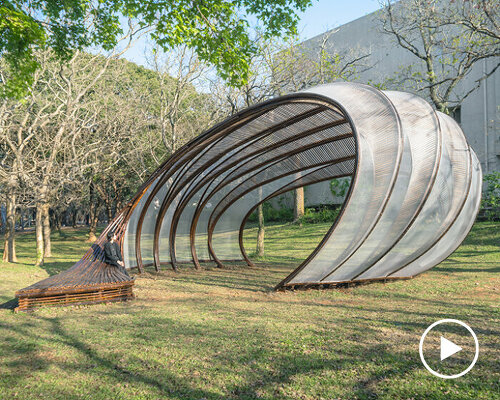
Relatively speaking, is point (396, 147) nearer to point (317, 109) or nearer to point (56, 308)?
point (317, 109)

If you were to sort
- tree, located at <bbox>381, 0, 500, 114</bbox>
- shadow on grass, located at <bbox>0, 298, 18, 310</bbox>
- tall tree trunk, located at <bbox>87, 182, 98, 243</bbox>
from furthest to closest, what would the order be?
tall tree trunk, located at <bbox>87, 182, 98, 243</bbox> < tree, located at <bbox>381, 0, 500, 114</bbox> < shadow on grass, located at <bbox>0, 298, 18, 310</bbox>

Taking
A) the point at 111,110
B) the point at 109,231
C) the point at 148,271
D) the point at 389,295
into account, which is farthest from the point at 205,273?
the point at 111,110

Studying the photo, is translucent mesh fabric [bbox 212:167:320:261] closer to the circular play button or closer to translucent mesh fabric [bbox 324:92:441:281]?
translucent mesh fabric [bbox 324:92:441:281]

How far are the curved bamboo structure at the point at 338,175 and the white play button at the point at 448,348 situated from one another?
3139mm

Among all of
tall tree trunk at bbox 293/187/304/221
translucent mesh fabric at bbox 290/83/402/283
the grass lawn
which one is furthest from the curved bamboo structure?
tall tree trunk at bbox 293/187/304/221

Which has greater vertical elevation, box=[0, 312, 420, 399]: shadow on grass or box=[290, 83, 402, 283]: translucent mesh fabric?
box=[290, 83, 402, 283]: translucent mesh fabric

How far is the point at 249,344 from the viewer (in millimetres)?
5711

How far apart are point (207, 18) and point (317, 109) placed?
124 inches

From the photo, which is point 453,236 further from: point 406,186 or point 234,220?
point 234,220

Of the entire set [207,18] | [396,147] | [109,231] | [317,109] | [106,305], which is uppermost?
[207,18]

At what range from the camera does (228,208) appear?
1508cm

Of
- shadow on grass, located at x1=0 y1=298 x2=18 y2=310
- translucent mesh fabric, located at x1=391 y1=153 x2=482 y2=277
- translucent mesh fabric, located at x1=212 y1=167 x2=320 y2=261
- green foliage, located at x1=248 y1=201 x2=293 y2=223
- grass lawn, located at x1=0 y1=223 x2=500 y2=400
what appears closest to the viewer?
grass lawn, located at x1=0 y1=223 x2=500 y2=400

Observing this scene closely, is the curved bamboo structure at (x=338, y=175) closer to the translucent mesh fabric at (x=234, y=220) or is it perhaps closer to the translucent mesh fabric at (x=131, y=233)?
the translucent mesh fabric at (x=131, y=233)

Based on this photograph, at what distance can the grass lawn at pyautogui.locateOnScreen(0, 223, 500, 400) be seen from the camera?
14.2 ft
